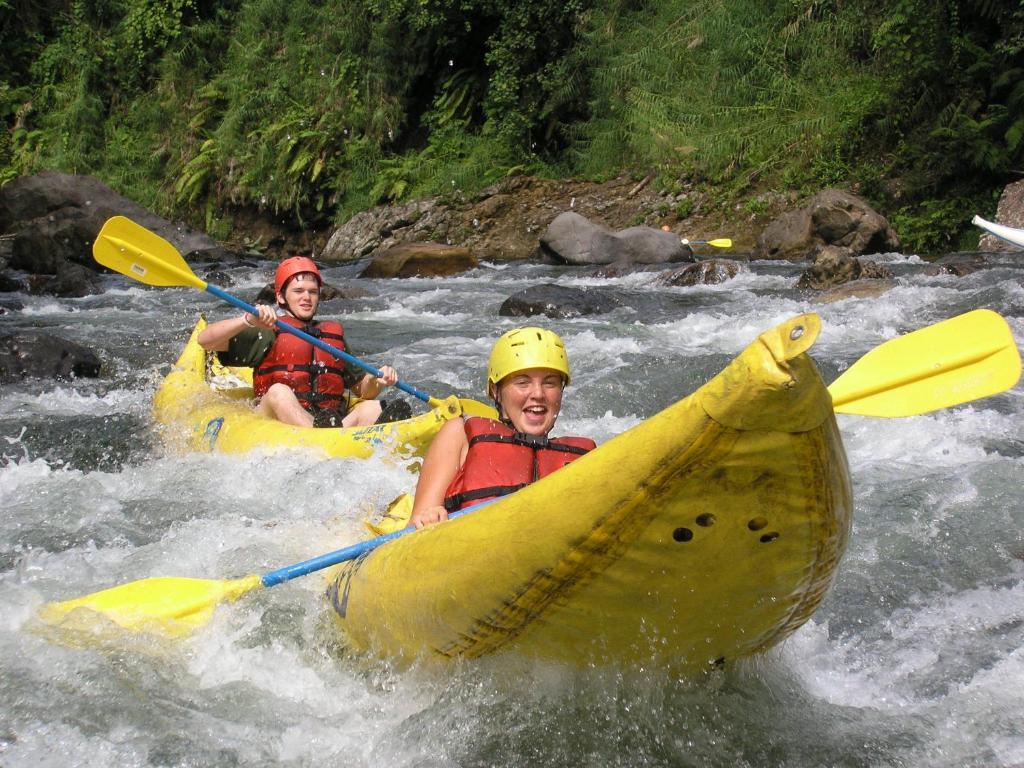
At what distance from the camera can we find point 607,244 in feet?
39.4

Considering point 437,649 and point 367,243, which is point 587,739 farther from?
point 367,243

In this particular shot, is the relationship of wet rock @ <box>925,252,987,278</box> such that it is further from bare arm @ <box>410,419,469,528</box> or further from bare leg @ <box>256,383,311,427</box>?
bare arm @ <box>410,419,469,528</box>

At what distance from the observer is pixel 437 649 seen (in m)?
2.42

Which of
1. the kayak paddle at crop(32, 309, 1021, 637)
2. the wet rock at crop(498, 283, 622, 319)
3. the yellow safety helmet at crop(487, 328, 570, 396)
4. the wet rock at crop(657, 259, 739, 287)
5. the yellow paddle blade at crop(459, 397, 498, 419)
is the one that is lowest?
the wet rock at crop(657, 259, 739, 287)

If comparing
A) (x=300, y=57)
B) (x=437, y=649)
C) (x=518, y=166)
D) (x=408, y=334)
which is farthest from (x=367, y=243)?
(x=437, y=649)

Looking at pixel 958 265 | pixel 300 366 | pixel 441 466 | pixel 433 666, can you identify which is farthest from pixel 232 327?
pixel 958 265

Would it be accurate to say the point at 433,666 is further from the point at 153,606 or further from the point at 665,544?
the point at 153,606

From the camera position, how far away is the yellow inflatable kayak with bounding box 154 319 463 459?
471 centimetres

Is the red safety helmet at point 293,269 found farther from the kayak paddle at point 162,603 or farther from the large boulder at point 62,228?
the large boulder at point 62,228

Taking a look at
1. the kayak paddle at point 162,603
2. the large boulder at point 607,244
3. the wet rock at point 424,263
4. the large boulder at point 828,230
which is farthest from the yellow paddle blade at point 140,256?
the large boulder at point 828,230

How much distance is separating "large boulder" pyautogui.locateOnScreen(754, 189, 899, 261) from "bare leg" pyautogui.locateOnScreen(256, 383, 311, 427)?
7390mm

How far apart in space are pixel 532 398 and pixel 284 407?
2.43 metres

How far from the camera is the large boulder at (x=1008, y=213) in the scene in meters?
10.1

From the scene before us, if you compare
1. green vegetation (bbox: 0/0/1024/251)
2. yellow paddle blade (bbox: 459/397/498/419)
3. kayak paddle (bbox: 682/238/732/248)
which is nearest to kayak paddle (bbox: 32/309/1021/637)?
yellow paddle blade (bbox: 459/397/498/419)
